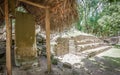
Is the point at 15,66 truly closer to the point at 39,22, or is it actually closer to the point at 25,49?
the point at 25,49

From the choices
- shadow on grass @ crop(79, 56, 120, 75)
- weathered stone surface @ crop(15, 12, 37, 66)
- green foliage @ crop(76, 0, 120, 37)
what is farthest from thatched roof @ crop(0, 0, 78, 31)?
green foliage @ crop(76, 0, 120, 37)

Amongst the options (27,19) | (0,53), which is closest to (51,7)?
(27,19)

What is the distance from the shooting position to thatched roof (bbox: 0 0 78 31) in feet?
17.1

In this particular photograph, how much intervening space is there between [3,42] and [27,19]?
9.30 ft

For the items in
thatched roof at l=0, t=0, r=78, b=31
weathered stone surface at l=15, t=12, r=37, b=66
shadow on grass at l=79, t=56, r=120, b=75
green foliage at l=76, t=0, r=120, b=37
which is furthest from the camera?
green foliage at l=76, t=0, r=120, b=37

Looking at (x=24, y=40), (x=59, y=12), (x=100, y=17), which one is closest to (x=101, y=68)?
(x=59, y=12)

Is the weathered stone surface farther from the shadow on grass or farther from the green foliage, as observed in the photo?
the green foliage

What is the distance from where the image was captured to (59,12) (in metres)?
5.65

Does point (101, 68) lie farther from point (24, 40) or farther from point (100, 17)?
point (100, 17)

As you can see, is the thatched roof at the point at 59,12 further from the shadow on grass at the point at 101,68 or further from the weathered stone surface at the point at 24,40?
the shadow on grass at the point at 101,68

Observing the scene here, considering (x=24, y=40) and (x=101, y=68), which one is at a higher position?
(x=24, y=40)

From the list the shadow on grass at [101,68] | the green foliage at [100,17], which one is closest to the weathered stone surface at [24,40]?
the shadow on grass at [101,68]

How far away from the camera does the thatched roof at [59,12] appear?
5215 millimetres

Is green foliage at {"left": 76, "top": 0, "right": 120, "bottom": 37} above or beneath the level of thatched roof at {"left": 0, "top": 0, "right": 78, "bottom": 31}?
above
